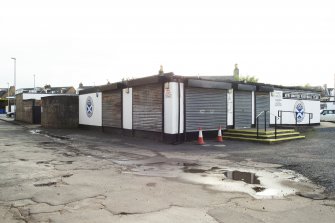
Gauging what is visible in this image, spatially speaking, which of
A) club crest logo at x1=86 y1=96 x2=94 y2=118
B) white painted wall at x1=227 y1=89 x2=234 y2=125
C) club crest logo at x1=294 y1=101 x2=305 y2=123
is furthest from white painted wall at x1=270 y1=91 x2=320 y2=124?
club crest logo at x1=86 y1=96 x2=94 y2=118

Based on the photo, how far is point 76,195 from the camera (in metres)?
5.79

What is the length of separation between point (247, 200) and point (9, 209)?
4.13 metres

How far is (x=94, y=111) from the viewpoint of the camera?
23094mm

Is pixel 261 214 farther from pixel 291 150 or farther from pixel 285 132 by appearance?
pixel 285 132

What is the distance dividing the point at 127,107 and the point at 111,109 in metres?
2.31

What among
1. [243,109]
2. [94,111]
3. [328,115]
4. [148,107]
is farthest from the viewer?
[328,115]

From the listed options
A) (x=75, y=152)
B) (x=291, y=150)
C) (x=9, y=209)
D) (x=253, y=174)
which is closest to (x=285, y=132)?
(x=291, y=150)

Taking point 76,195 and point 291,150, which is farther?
point 291,150

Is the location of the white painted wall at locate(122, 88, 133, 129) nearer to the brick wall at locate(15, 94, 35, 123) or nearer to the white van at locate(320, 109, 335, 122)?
the brick wall at locate(15, 94, 35, 123)

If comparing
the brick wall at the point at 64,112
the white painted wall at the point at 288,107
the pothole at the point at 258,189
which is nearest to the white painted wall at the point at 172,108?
the white painted wall at the point at 288,107

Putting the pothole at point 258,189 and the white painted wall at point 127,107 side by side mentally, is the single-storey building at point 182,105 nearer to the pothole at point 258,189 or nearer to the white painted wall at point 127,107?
the white painted wall at point 127,107

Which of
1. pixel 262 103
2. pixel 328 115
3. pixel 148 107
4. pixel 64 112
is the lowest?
pixel 328 115

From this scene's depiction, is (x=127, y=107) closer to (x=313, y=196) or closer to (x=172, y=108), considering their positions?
(x=172, y=108)

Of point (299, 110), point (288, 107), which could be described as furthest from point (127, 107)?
point (299, 110)
